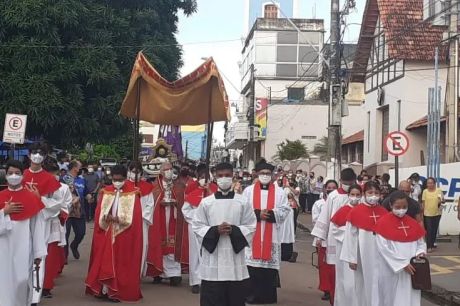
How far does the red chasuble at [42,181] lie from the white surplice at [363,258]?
356cm

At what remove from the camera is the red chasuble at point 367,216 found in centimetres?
833

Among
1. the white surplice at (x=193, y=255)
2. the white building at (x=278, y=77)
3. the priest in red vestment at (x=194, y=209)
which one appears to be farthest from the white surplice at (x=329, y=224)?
the white building at (x=278, y=77)

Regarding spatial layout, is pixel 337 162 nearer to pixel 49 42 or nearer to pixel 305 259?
pixel 305 259

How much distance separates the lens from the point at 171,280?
38.2 ft

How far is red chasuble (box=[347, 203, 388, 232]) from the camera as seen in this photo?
27.3 feet

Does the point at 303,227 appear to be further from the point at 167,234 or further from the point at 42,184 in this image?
the point at 42,184

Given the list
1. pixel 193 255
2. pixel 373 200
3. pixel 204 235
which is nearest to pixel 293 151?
pixel 193 255

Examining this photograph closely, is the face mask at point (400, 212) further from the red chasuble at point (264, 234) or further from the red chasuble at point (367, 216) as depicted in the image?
the red chasuble at point (264, 234)

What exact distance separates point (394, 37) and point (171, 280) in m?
20.5

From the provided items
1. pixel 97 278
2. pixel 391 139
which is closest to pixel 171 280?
pixel 97 278

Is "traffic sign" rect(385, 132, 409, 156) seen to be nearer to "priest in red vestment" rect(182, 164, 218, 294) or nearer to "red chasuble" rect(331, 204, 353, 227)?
"priest in red vestment" rect(182, 164, 218, 294)

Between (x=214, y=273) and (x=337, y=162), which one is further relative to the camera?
(x=337, y=162)

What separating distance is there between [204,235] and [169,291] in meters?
3.77

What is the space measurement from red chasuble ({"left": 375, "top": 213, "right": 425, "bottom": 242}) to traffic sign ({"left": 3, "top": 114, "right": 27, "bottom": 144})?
1122 centimetres
